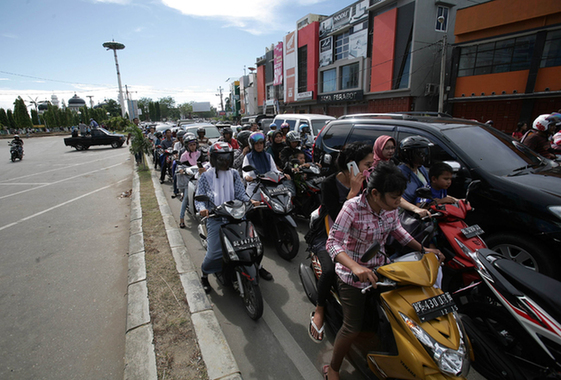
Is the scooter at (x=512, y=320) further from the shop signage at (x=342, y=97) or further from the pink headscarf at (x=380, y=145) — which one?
the shop signage at (x=342, y=97)

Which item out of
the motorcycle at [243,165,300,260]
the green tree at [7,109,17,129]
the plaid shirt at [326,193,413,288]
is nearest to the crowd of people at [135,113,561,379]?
the plaid shirt at [326,193,413,288]

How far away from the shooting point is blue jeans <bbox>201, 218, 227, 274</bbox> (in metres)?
3.35

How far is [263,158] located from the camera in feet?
16.9

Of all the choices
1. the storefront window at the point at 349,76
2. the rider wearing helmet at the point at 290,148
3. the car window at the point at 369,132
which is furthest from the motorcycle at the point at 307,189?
the storefront window at the point at 349,76

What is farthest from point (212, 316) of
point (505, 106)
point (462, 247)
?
point (505, 106)

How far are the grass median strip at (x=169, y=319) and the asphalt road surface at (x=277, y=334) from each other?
14.6 inches

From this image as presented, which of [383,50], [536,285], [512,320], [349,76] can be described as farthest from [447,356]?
[349,76]

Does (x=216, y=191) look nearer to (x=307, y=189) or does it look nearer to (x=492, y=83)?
(x=307, y=189)

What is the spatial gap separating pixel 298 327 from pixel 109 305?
7.39 feet

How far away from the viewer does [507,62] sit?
16.6 metres

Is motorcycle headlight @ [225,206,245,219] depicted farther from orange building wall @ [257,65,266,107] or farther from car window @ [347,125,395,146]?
orange building wall @ [257,65,266,107]

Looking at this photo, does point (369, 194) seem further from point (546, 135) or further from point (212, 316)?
point (546, 135)

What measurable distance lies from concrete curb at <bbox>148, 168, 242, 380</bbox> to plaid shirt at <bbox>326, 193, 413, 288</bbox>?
1.27m

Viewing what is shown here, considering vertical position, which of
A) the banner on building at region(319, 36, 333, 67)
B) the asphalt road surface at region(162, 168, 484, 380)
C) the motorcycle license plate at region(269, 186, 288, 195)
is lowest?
the asphalt road surface at region(162, 168, 484, 380)
